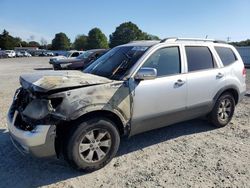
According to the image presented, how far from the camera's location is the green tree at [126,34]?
286 feet

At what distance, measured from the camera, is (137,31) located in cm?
9812

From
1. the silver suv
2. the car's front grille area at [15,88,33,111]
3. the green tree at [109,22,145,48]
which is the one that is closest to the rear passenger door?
the silver suv

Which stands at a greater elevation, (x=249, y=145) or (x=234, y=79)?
(x=234, y=79)

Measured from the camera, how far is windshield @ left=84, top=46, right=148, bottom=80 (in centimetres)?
441

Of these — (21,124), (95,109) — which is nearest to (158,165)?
(95,109)

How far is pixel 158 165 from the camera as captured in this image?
4141mm

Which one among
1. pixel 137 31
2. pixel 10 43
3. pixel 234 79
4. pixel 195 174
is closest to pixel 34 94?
pixel 195 174

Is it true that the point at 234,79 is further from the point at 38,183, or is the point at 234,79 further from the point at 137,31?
the point at 137,31

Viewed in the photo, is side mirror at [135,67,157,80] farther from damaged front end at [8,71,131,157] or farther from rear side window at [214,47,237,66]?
rear side window at [214,47,237,66]

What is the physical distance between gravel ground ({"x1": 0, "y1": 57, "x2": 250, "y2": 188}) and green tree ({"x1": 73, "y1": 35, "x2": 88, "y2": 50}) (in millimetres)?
100596

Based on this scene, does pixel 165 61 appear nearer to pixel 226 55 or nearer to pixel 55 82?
pixel 226 55

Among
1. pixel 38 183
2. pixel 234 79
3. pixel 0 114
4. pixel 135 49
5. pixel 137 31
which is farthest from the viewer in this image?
pixel 137 31

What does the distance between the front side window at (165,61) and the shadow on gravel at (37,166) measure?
4.35ft

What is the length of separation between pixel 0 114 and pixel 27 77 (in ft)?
10.3
